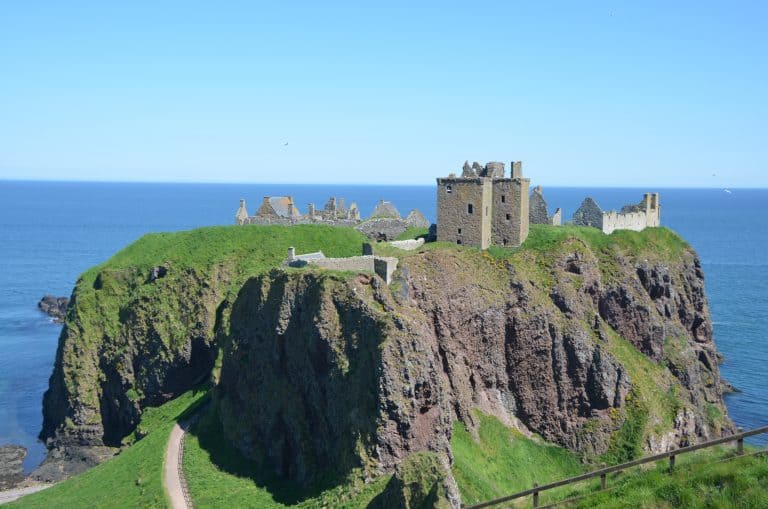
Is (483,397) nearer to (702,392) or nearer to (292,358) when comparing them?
(292,358)

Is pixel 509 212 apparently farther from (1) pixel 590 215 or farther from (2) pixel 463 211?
(1) pixel 590 215

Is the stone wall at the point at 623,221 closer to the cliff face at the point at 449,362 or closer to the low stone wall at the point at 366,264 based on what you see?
the cliff face at the point at 449,362

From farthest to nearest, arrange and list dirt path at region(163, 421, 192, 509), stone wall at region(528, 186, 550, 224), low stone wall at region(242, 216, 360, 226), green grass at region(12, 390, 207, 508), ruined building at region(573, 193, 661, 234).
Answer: low stone wall at region(242, 216, 360, 226) → ruined building at region(573, 193, 661, 234) → stone wall at region(528, 186, 550, 224) → green grass at region(12, 390, 207, 508) → dirt path at region(163, 421, 192, 509)

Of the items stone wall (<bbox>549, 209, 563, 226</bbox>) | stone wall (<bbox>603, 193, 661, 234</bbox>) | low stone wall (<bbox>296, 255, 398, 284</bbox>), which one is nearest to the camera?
low stone wall (<bbox>296, 255, 398, 284</bbox>)

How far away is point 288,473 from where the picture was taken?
54.6 meters

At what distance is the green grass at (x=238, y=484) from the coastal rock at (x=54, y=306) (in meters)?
74.8

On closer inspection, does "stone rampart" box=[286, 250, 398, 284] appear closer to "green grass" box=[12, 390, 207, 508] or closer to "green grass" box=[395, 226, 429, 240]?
"green grass" box=[395, 226, 429, 240]

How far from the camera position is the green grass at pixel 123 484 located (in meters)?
52.6

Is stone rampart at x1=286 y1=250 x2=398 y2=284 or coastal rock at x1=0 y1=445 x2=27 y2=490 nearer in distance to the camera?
stone rampart at x1=286 y1=250 x2=398 y2=284

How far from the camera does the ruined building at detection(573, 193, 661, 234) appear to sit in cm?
7319

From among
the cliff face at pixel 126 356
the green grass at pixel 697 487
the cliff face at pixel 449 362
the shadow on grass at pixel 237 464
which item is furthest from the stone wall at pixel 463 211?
the green grass at pixel 697 487

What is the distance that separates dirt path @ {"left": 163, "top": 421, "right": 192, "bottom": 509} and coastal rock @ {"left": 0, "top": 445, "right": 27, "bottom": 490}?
1576 cm

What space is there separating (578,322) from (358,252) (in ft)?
69.9

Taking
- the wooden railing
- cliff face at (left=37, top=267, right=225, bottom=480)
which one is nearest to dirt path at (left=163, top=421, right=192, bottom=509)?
cliff face at (left=37, top=267, right=225, bottom=480)
